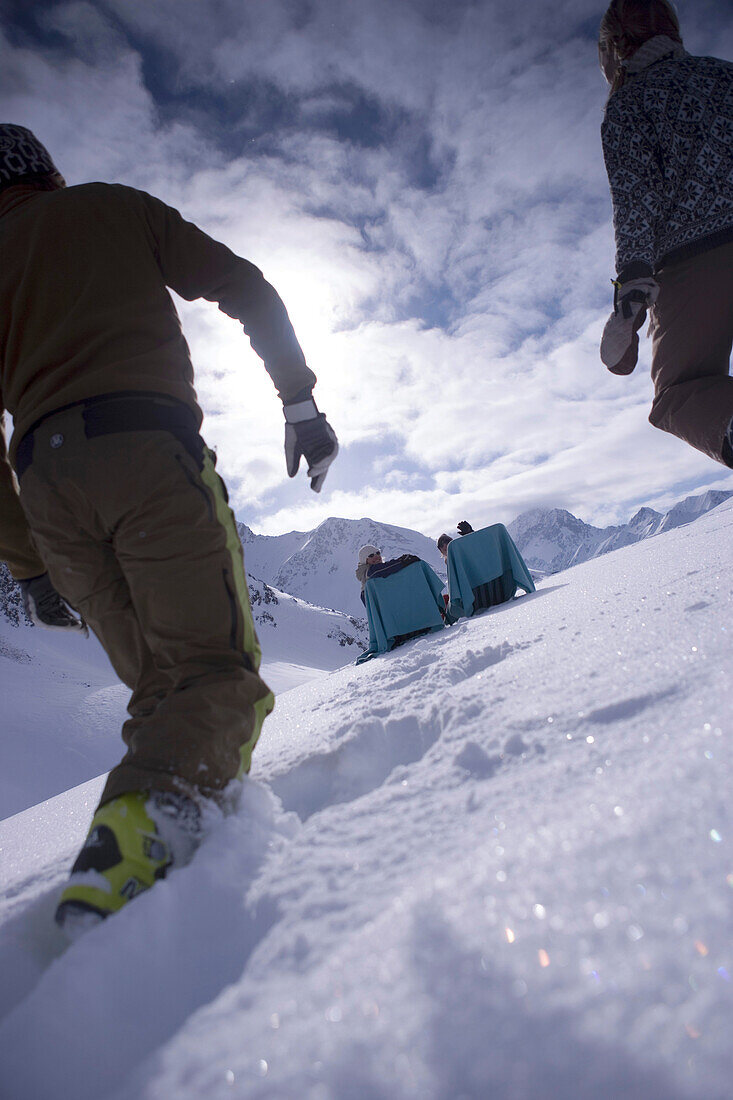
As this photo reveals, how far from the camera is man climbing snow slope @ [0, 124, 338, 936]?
873 mm

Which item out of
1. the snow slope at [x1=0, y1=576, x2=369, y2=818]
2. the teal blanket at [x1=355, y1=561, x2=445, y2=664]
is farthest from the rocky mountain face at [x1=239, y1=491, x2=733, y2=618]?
the teal blanket at [x1=355, y1=561, x2=445, y2=664]

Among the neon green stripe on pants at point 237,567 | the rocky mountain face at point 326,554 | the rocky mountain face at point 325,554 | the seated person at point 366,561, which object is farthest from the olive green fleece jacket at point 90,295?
the rocky mountain face at point 325,554

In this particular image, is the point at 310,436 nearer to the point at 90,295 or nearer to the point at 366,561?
the point at 90,295

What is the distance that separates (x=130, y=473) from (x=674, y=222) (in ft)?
5.72

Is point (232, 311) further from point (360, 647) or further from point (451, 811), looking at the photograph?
point (360, 647)

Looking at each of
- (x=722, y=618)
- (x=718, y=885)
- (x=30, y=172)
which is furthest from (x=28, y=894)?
(x=30, y=172)

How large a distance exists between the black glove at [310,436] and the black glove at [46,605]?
0.78 metres

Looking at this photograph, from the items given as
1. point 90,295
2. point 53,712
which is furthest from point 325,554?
point 90,295

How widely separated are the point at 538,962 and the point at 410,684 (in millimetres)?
Answer: 1087

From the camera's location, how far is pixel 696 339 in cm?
143

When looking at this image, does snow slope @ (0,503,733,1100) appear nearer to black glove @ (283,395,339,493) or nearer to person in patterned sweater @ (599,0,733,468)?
black glove @ (283,395,339,493)

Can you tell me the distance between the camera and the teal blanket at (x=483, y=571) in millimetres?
4551

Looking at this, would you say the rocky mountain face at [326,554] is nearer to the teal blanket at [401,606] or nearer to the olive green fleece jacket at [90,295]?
the teal blanket at [401,606]

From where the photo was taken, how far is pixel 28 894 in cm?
76
